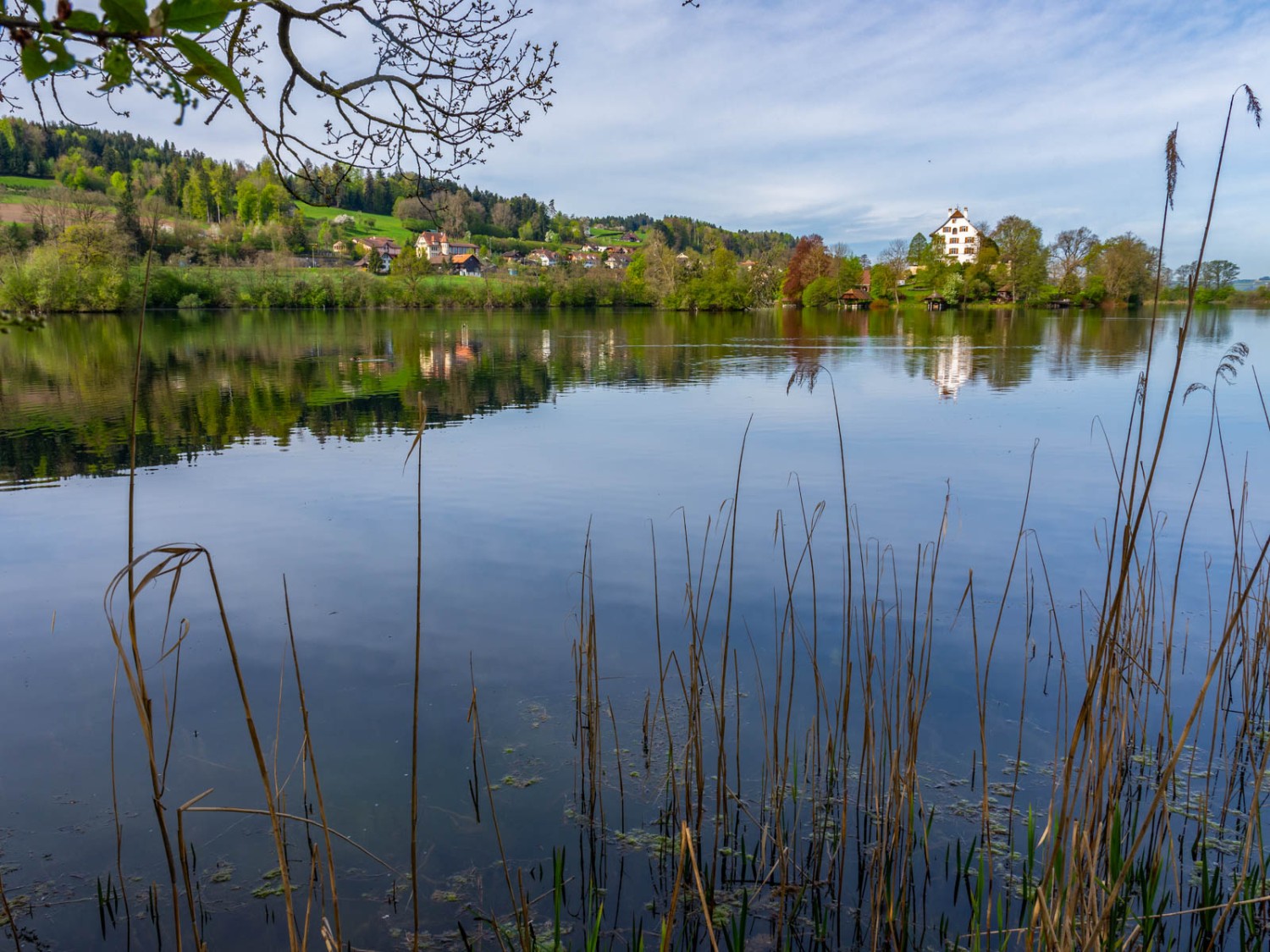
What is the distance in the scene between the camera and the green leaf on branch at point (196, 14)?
1.20 meters

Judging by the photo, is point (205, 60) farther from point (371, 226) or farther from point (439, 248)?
point (371, 226)

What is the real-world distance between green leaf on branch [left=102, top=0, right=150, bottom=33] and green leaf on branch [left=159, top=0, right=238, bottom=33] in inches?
1.4

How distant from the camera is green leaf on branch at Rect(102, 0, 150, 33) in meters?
1.20

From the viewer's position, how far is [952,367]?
28734 mm

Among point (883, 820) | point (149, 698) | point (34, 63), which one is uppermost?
point (34, 63)

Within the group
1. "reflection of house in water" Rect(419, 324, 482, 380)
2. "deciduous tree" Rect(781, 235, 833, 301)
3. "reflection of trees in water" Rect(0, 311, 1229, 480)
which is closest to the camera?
"reflection of trees in water" Rect(0, 311, 1229, 480)

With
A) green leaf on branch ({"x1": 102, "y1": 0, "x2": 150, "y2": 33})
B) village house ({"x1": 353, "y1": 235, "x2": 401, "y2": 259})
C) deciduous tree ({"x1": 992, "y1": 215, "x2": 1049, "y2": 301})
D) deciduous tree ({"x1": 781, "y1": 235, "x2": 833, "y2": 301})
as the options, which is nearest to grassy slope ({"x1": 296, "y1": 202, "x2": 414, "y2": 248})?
village house ({"x1": 353, "y1": 235, "x2": 401, "y2": 259})

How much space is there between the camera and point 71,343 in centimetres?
3481

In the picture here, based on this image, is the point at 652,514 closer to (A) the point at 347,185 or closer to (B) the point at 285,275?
(A) the point at 347,185

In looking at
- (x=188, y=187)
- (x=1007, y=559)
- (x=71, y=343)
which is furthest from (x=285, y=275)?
(x=1007, y=559)

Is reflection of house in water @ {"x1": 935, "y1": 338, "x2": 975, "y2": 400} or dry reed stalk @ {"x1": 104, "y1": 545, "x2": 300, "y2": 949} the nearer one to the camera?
dry reed stalk @ {"x1": 104, "y1": 545, "x2": 300, "y2": 949}

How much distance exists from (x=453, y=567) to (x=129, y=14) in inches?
312

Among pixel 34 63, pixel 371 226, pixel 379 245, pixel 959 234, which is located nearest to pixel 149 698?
pixel 34 63

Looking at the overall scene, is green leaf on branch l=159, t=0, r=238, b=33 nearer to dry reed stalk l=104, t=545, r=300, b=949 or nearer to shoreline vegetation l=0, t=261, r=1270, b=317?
dry reed stalk l=104, t=545, r=300, b=949
